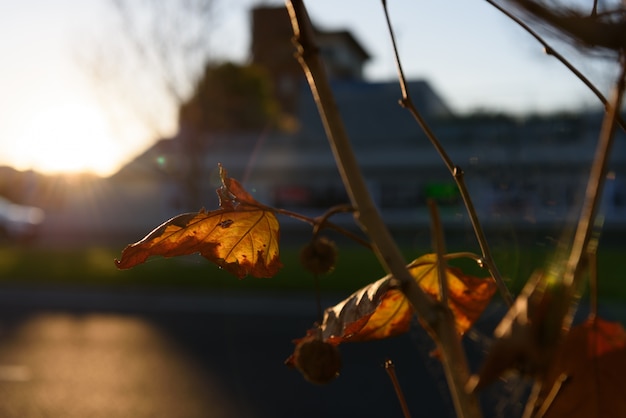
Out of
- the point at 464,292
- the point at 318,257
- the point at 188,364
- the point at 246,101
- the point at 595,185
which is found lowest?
the point at 246,101

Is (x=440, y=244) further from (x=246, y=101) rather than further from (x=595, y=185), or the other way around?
(x=246, y=101)

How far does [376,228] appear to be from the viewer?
1.81 ft

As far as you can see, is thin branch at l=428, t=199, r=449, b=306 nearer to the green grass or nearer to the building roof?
the green grass

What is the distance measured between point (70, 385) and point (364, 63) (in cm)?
3147

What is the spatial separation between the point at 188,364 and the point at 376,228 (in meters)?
8.18

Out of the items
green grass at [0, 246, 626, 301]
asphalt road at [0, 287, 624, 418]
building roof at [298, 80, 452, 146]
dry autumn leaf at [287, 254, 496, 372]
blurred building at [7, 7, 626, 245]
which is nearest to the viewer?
dry autumn leaf at [287, 254, 496, 372]

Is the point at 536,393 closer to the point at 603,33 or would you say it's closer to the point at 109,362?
the point at 603,33

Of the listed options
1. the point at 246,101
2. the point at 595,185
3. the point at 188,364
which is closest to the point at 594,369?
the point at 595,185

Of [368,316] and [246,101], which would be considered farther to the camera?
[246,101]

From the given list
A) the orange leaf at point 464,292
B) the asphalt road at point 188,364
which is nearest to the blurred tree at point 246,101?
the asphalt road at point 188,364

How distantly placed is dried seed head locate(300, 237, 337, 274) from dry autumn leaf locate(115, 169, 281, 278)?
0.04 meters

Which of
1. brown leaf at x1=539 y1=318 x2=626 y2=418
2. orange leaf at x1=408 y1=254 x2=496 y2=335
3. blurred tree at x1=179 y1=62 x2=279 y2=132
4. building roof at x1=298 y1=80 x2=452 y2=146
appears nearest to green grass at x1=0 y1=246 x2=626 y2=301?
building roof at x1=298 y1=80 x2=452 y2=146

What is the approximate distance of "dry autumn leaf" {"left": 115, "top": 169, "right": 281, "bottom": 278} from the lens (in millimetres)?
667

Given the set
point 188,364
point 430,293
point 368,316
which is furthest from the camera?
point 188,364
